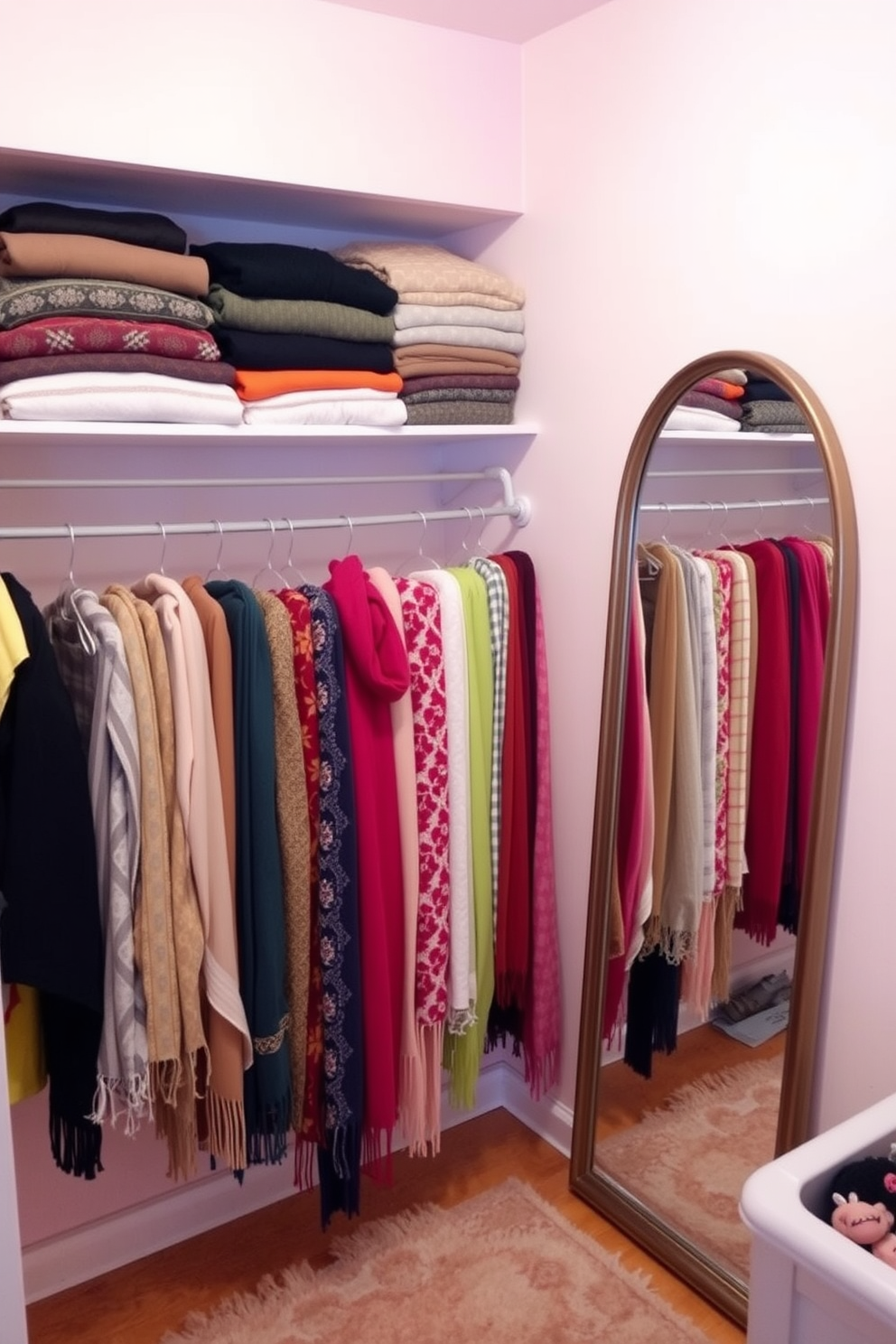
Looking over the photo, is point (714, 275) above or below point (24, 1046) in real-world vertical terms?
above

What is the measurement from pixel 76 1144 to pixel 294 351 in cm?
135

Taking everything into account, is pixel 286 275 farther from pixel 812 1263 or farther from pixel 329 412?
pixel 812 1263

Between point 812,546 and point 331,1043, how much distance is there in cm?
116

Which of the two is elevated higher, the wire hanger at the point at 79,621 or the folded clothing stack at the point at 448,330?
the folded clothing stack at the point at 448,330

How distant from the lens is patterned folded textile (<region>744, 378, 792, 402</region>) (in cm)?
172

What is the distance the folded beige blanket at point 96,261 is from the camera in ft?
5.49

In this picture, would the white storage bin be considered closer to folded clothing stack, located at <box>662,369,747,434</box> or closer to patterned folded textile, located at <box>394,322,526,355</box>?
folded clothing stack, located at <box>662,369,747,434</box>

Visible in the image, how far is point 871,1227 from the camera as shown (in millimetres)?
1255

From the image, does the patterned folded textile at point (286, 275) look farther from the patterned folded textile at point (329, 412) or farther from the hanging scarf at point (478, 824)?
the hanging scarf at point (478, 824)

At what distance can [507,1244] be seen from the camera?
216 centimetres

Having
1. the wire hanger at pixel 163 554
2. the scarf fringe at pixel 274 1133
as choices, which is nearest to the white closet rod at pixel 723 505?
the wire hanger at pixel 163 554

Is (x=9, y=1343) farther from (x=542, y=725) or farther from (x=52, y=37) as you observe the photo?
(x=52, y=37)

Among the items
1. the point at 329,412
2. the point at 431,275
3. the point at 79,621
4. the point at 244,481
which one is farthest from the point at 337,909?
the point at 431,275

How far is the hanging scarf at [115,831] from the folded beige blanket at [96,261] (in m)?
0.49
